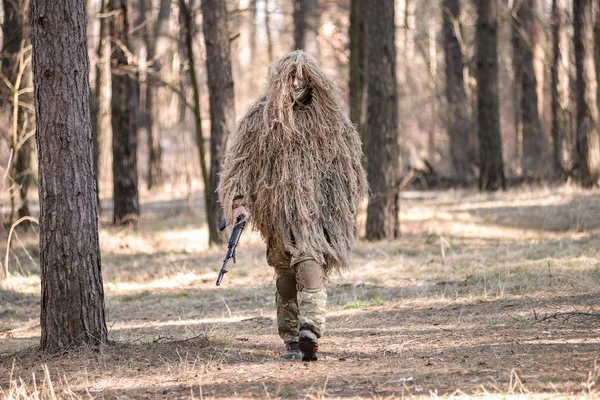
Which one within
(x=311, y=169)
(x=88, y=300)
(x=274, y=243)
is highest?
(x=311, y=169)

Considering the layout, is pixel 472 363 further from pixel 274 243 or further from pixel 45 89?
pixel 45 89

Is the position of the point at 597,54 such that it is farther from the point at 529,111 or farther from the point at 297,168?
the point at 297,168

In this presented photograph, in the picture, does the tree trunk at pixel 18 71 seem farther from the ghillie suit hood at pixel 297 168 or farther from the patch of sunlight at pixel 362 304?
the ghillie suit hood at pixel 297 168

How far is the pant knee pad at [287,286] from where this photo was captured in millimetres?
6109

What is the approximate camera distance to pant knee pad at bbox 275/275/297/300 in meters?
6.11

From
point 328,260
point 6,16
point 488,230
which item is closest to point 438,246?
point 488,230

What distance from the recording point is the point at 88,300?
613 centimetres

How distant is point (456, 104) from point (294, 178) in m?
18.2

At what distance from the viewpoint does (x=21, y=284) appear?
10.6 metres

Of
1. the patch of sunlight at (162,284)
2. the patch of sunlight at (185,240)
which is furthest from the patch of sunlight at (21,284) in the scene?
the patch of sunlight at (185,240)

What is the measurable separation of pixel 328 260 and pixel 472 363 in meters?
1.26

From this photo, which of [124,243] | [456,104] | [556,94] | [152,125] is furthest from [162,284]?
[152,125]

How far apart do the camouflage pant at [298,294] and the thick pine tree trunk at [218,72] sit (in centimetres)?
667

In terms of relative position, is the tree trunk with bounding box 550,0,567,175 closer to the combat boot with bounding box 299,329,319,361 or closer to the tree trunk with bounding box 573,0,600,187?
the tree trunk with bounding box 573,0,600,187
